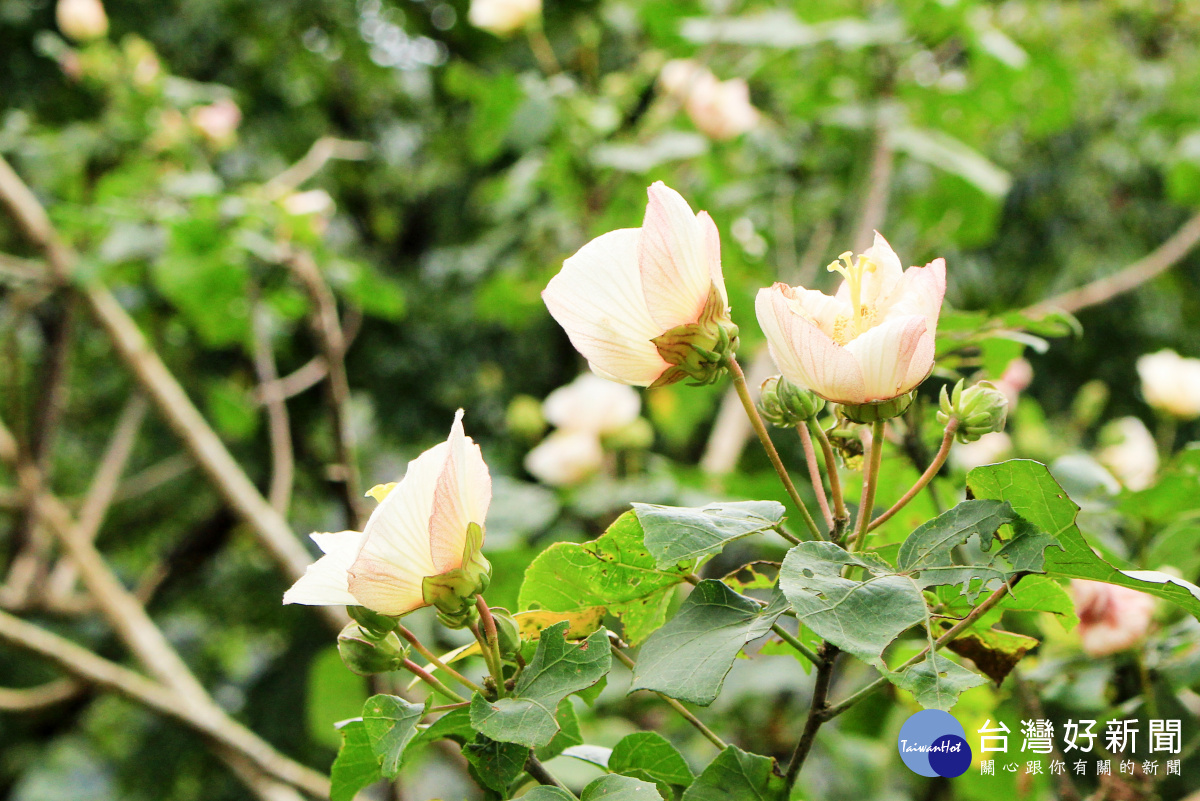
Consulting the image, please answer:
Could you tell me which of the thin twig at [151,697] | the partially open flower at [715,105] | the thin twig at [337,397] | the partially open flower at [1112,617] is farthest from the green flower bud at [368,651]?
the partially open flower at [715,105]

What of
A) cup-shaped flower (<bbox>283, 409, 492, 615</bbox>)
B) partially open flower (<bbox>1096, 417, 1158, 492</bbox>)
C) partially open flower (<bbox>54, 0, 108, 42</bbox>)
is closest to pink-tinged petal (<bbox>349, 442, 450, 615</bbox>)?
cup-shaped flower (<bbox>283, 409, 492, 615</bbox>)

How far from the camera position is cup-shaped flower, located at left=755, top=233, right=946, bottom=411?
26cm

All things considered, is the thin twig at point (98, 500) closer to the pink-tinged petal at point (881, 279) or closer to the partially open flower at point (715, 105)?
the partially open flower at point (715, 105)

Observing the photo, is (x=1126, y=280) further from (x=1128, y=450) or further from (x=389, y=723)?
(x=389, y=723)

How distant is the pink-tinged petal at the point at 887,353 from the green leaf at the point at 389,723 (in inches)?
6.7

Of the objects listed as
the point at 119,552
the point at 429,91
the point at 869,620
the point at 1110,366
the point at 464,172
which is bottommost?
the point at 119,552

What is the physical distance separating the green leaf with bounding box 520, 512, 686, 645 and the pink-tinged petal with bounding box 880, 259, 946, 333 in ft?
0.35

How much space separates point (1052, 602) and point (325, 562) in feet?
0.75

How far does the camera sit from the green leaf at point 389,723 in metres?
0.27

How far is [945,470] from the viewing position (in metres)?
0.60

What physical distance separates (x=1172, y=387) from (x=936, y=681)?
750 millimetres

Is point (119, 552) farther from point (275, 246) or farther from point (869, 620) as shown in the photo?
point (869, 620)

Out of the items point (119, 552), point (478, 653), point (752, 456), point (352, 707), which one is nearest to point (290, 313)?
point (352, 707)

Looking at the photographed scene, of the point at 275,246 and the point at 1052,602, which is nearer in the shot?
the point at 1052,602
